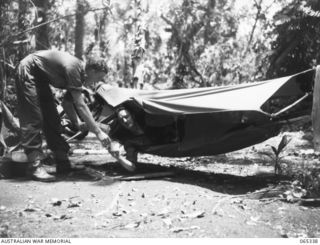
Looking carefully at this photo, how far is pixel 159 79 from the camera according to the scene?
22781mm

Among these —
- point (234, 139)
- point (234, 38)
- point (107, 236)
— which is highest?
point (234, 38)

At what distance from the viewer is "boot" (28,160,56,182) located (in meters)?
4.45

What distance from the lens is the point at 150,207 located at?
12.5 ft

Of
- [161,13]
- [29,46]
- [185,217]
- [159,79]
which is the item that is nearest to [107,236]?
[185,217]

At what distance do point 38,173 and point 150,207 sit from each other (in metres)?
1.32

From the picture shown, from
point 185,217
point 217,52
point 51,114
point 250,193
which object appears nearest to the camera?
point 185,217

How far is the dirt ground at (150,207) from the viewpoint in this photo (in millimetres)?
3195

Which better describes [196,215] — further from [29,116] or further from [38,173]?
[29,116]

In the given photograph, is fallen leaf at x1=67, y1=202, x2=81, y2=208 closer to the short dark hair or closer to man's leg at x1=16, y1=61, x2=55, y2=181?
man's leg at x1=16, y1=61, x2=55, y2=181

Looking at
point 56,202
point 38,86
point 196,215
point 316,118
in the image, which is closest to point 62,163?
point 38,86

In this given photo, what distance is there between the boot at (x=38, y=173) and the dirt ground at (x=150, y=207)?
0.22ft

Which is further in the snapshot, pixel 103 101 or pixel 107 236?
pixel 103 101

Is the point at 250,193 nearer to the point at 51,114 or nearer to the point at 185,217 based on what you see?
the point at 185,217

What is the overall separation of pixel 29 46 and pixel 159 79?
14450mm
